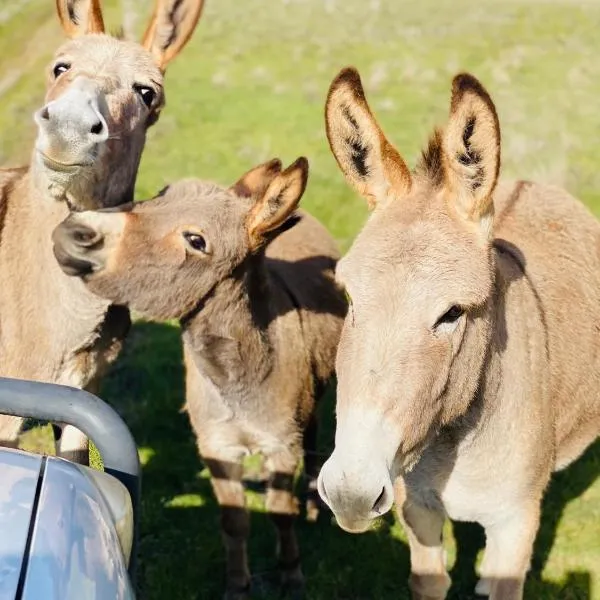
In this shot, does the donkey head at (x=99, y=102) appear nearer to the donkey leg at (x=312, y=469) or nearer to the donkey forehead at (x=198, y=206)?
the donkey forehead at (x=198, y=206)

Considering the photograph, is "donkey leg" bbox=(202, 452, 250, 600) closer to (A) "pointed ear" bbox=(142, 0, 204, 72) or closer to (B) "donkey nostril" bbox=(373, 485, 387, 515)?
(B) "donkey nostril" bbox=(373, 485, 387, 515)

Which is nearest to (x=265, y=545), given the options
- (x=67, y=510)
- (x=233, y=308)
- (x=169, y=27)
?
(x=233, y=308)

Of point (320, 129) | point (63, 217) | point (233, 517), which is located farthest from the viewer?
point (320, 129)

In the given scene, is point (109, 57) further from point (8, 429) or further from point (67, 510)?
point (67, 510)

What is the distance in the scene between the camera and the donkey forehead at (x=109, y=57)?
4371 mm

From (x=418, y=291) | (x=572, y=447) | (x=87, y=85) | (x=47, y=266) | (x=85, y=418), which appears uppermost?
(x=87, y=85)

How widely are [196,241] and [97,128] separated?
70 cm

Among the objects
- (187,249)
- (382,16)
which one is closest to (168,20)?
(187,249)

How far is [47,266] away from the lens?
435 centimetres

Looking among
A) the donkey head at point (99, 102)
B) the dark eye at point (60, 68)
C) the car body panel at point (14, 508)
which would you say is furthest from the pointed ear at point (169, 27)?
the car body panel at point (14, 508)

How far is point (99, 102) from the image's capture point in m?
4.06

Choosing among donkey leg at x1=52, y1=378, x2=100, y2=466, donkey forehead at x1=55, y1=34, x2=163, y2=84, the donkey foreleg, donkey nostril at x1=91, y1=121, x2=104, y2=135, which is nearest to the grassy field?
donkey leg at x1=52, y1=378, x2=100, y2=466

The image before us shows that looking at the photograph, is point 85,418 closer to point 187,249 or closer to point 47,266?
point 187,249

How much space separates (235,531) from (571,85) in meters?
11.1
